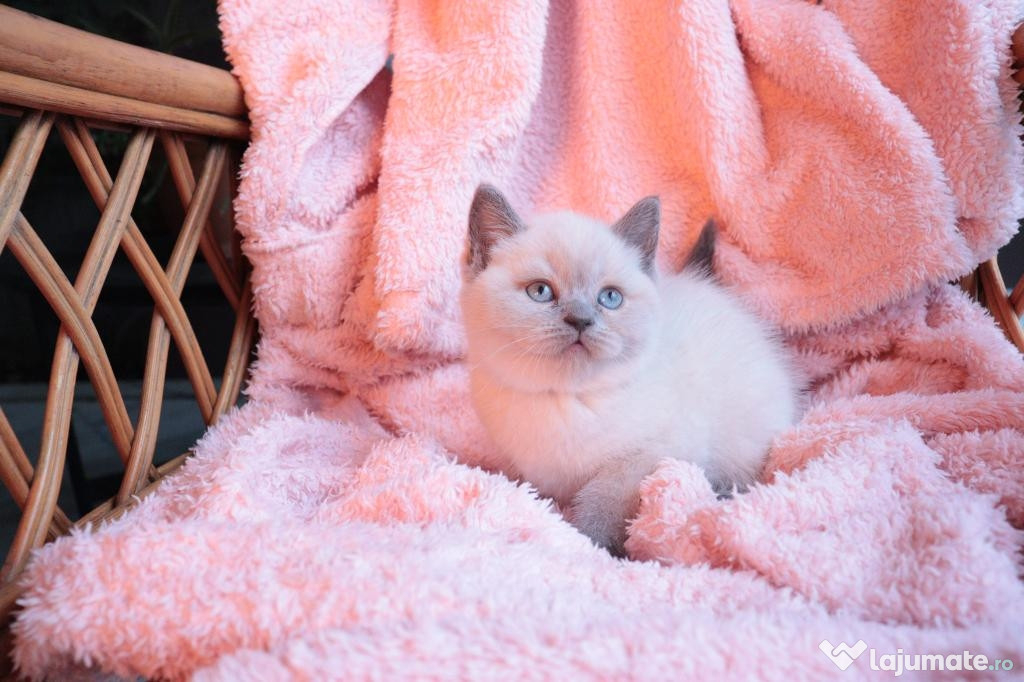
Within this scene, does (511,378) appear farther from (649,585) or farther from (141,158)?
(141,158)

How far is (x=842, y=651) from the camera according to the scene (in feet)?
1.70

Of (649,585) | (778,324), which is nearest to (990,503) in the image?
(649,585)

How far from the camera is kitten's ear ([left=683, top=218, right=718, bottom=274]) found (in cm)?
112

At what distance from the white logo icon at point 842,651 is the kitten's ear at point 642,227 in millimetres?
552

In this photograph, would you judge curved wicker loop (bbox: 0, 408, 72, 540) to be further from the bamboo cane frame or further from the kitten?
the kitten

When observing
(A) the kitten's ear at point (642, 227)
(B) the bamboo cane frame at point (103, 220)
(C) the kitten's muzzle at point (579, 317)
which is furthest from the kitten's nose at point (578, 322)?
(B) the bamboo cane frame at point (103, 220)

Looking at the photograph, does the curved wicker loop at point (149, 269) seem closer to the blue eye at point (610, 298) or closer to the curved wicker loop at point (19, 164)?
the curved wicker loop at point (19, 164)

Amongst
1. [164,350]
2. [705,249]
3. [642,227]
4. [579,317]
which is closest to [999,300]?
[705,249]

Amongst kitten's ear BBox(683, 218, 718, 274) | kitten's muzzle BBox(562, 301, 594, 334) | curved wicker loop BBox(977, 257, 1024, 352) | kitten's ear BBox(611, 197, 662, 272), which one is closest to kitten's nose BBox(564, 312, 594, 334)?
kitten's muzzle BBox(562, 301, 594, 334)

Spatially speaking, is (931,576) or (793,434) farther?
(793,434)

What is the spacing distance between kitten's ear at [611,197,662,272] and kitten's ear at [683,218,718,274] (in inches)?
8.5

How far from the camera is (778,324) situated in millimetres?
1139

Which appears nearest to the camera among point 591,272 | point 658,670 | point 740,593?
A: point 658,670

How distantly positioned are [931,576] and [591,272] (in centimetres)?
50
